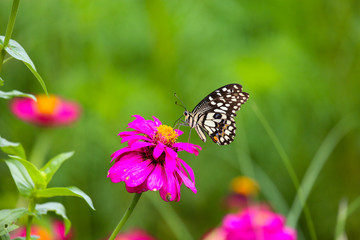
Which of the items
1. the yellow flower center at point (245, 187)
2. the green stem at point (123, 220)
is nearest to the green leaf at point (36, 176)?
the green stem at point (123, 220)

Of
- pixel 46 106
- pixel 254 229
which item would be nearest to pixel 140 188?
pixel 254 229

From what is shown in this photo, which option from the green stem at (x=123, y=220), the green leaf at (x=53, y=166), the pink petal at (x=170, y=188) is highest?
the green leaf at (x=53, y=166)

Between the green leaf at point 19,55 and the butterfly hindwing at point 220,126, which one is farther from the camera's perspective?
the butterfly hindwing at point 220,126

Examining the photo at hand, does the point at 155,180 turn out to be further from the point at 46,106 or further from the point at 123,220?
the point at 46,106

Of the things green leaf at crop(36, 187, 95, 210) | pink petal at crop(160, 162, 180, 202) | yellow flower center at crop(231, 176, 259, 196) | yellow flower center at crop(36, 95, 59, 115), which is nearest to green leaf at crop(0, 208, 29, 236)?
green leaf at crop(36, 187, 95, 210)

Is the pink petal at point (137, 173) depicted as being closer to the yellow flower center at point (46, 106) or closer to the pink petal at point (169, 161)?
the pink petal at point (169, 161)

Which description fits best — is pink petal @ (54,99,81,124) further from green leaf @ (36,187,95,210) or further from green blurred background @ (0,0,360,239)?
green leaf @ (36,187,95,210)

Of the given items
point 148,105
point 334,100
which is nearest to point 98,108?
point 148,105
